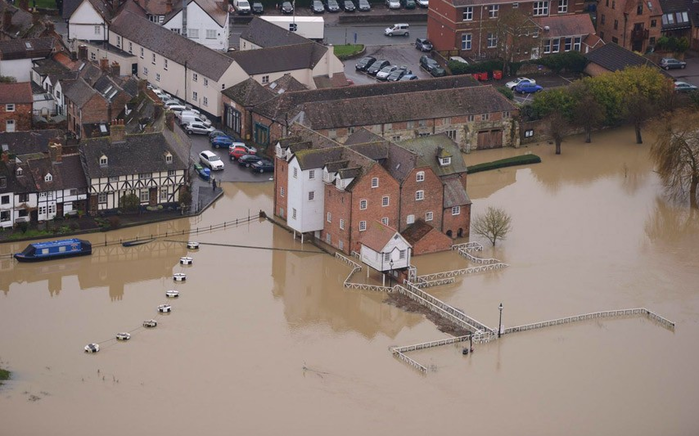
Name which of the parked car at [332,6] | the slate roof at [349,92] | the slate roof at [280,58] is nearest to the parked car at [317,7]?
the parked car at [332,6]

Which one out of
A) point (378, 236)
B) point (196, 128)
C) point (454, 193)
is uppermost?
point (196, 128)

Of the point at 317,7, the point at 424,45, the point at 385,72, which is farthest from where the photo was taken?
the point at 317,7

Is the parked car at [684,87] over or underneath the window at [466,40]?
underneath

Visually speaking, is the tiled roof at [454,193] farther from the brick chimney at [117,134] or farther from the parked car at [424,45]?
the parked car at [424,45]

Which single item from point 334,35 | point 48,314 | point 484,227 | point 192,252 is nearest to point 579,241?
point 484,227

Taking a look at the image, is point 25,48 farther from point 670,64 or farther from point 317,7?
point 670,64

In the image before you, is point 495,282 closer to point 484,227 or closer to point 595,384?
point 484,227

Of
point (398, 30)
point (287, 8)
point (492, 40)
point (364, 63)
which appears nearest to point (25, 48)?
Result: point (364, 63)
